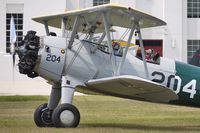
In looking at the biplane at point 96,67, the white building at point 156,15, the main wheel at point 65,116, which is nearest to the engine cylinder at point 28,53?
the biplane at point 96,67

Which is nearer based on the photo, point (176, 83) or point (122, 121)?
point (176, 83)

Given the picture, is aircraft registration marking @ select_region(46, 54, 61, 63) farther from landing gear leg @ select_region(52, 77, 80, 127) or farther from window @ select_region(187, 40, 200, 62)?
window @ select_region(187, 40, 200, 62)

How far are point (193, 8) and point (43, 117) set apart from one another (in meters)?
24.7

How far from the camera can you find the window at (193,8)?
38812 mm

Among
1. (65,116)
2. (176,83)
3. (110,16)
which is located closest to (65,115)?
(65,116)

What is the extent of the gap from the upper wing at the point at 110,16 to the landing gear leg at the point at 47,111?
1608mm

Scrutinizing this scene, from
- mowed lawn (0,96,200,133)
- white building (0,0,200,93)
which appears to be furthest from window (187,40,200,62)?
mowed lawn (0,96,200,133)

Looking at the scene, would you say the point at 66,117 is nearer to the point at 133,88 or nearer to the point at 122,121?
the point at 133,88

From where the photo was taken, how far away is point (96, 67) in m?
15.4

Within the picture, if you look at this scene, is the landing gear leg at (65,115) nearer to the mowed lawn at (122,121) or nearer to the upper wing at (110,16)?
the mowed lawn at (122,121)

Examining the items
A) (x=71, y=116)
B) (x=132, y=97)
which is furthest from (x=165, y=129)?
(x=71, y=116)

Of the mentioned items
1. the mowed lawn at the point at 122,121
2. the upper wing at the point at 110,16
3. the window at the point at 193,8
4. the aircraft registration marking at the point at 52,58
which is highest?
the window at the point at 193,8

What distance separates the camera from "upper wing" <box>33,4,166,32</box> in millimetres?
14539

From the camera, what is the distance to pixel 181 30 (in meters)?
38.6
